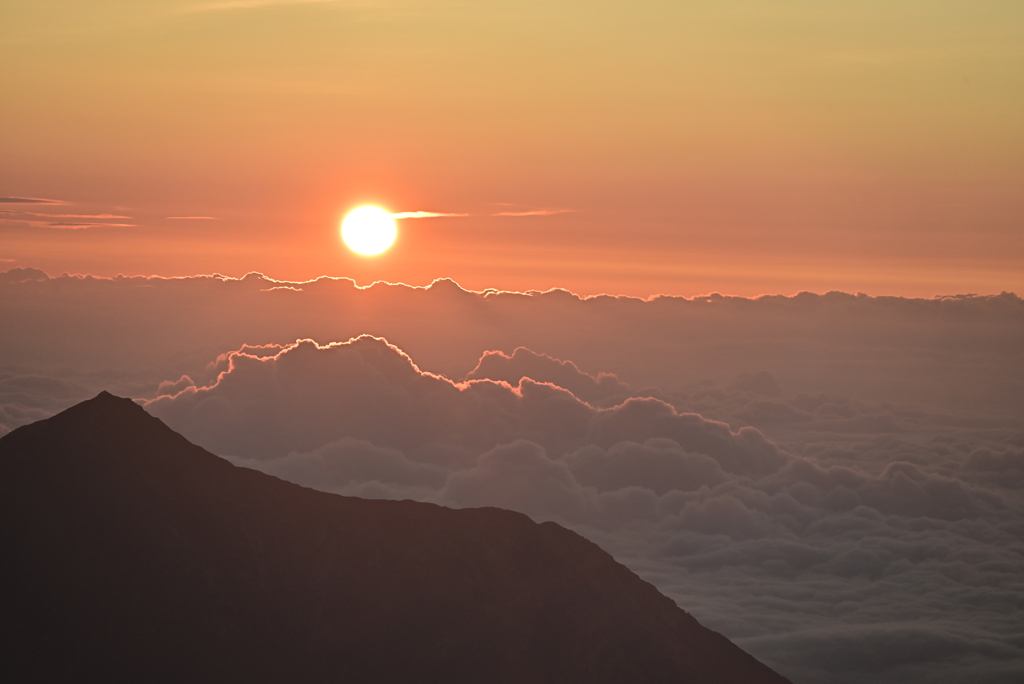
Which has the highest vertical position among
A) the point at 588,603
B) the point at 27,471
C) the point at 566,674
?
the point at 27,471

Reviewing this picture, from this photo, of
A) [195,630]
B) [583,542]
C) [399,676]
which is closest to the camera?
[195,630]

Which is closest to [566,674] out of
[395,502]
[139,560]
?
[395,502]

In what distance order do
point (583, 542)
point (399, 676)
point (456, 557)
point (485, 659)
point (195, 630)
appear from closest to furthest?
point (195, 630) → point (399, 676) → point (485, 659) → point (456, 557) → point (583, 542)

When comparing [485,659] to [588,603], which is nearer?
[485,659]

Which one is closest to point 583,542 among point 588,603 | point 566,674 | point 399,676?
point 588,603

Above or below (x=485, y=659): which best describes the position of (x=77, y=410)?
above

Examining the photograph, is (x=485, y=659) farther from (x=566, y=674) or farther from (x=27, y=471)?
(x=27, y=471)
